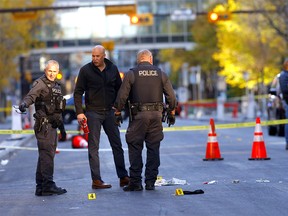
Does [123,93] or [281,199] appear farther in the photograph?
[123,93]

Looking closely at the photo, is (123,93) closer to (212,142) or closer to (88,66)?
(88,66)

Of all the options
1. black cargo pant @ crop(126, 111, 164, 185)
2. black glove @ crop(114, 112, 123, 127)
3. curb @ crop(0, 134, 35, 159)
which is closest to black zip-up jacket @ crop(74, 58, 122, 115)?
black glove @ crop(114, 112, 123, 127)

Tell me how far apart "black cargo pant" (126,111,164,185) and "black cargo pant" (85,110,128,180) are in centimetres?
58

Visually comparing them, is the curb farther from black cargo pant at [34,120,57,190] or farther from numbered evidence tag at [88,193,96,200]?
numbered evidence tag at [88,193,96,200]

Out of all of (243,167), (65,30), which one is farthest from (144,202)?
(65,30)

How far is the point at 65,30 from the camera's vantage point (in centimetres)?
8706

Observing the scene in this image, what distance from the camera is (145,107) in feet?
42.1

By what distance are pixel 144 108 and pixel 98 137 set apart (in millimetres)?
959

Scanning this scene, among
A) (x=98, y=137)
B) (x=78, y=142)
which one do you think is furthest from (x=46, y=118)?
(x=78, y=142)

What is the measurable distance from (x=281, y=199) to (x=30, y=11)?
28.6 m

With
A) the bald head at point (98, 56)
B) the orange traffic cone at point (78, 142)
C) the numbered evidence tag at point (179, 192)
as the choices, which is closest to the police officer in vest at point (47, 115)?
the bald head at point (98, 56)

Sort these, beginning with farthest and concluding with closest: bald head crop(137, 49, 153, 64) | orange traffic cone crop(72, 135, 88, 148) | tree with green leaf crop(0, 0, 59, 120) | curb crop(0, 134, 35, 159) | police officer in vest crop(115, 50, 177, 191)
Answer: tree with green leaf crop(0, 0, 59, 120) → orange traffic cone crop(72, 135, 88, 148) → curb crop(0, 134, 35, 159) → bald head crop(137, 49, 153, 64) → police officer in vest crop(115, 50, 177, 191)

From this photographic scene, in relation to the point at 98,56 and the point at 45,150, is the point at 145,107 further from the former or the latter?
the point at 45,150

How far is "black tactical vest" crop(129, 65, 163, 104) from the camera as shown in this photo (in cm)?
1279
